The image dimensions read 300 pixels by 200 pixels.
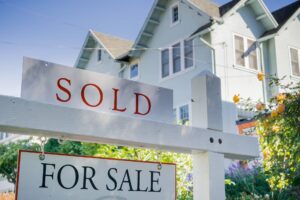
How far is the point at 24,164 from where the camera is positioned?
179 cm

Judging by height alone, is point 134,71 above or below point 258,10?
below

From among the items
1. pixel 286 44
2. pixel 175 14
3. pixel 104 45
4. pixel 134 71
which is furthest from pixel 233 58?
pixel 104 45

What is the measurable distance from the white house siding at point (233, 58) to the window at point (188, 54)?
1.16 meters

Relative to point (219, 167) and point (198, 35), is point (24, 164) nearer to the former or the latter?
point (219, 167)

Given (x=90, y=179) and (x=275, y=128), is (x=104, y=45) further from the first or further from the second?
(x=90, y=179)

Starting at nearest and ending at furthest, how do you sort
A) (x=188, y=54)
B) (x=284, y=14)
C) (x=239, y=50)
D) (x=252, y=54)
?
1. (x=239, y=50)
2. (x=188, y=54)
3. (x=252, y=54)
4. (x=284, y=14)

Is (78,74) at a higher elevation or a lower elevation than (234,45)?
lower

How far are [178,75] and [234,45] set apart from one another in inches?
105

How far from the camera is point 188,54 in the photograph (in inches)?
627

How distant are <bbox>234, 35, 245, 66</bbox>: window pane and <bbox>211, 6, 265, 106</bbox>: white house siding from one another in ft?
0.80

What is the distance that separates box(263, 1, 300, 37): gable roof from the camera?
16453mm

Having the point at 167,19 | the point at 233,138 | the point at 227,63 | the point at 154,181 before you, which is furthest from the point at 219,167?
the point at 167,19

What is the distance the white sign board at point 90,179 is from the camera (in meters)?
1.79

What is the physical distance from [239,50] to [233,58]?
0.64 m
